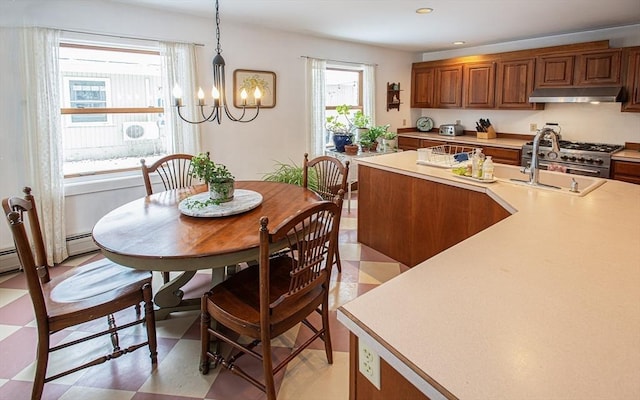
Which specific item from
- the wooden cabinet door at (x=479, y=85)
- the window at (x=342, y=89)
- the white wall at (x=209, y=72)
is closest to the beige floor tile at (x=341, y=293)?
the white wall at (x=209, y=72)

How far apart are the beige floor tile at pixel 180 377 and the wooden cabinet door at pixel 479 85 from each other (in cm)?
491

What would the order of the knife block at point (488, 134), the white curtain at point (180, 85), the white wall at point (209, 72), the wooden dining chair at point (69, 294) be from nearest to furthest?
the wooden dining chair at point (69, 294) < the white wall at point (209, 72) < the white curtain at point (180, 85) < the knife block at point (488, 134)

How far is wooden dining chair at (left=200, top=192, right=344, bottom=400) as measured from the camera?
1.65 metres

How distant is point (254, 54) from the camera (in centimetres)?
439

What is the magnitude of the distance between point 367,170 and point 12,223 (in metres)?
2.57

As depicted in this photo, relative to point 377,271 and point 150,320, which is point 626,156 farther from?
point 150,320

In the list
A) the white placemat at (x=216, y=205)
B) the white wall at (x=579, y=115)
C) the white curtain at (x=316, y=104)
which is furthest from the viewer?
the white curtain at (x=316, y=104)

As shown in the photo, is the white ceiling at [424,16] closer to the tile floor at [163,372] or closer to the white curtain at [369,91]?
the white curtain at [369,91]

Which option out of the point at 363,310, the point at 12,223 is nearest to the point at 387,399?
the point at 363,310

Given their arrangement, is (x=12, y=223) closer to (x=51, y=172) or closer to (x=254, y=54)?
(x=51, y=172)

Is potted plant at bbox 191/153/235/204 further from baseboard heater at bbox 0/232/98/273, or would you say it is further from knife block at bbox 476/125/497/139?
knife block at bbox 476/125/497/139

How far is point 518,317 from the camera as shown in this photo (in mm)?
936

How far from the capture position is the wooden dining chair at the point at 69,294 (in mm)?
1635

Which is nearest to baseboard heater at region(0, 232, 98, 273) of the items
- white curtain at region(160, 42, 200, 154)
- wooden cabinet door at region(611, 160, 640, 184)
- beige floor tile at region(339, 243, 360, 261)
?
white curtain at region(160, 42, 200, 154)
